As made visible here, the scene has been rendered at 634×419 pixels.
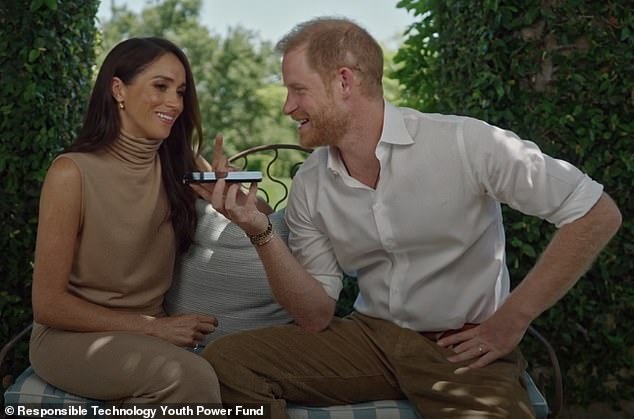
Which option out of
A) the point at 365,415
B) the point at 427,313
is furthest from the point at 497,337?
the point at 365,415

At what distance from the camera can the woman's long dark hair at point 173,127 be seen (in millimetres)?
2877

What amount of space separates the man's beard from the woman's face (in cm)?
46

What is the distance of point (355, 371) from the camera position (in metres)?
2.67

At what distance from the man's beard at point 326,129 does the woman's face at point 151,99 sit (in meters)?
0.46

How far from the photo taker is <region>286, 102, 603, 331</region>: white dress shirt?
2578 millimetres

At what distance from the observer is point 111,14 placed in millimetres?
30266

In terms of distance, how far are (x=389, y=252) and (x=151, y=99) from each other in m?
0.87

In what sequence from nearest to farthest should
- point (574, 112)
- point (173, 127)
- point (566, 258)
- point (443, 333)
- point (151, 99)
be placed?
point (566, 258), point (443, 333), point (151, 99), point (173, 127), point (574, 112)

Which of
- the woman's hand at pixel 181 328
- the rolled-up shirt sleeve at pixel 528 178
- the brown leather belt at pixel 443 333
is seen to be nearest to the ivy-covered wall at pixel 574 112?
the brown leather belt at pixel 443 333

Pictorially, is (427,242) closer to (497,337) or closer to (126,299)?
(497,337)

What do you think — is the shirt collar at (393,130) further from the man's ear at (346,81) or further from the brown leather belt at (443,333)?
the brown leather belt at (443,333)

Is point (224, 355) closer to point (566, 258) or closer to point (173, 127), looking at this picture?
point (173, 127)

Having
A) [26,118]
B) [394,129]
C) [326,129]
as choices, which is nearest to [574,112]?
[394,129]

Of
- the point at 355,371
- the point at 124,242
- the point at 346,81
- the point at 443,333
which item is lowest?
the point at 355,371
